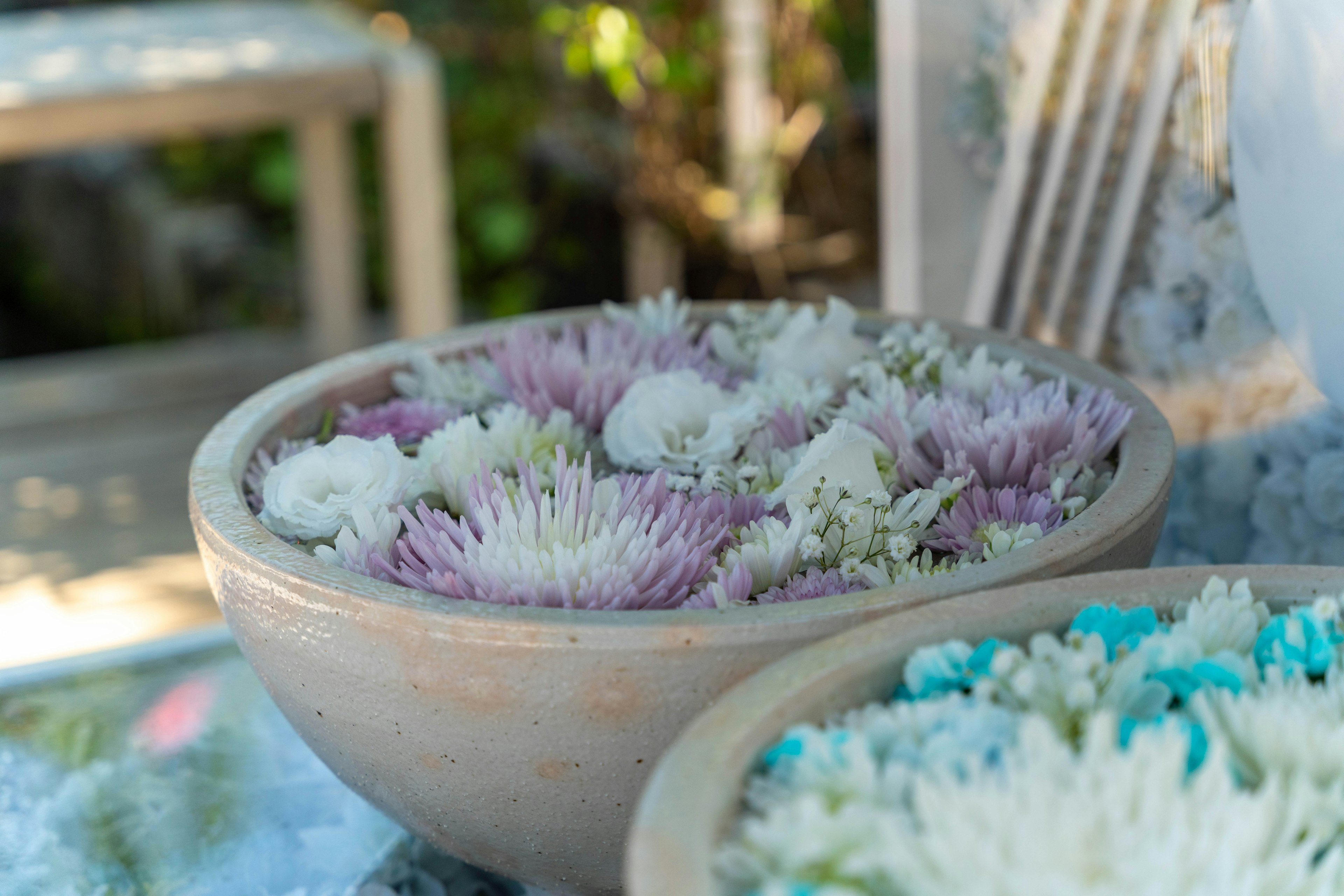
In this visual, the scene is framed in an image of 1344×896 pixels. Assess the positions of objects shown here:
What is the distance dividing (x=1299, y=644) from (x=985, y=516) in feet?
0.52

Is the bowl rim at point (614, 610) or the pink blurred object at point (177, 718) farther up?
the bowl rim at point (614, 610)

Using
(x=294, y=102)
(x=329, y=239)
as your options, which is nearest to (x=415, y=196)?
(x=294, y=102)

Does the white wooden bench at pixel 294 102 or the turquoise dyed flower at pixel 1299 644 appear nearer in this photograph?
the turquoise dyed flower at pixel 1299 644

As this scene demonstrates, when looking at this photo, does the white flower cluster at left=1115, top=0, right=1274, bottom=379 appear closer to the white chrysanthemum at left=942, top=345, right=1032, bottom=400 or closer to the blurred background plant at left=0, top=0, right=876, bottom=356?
the white chrysanthemum at left=942, top=345, right=1032, bottom=400

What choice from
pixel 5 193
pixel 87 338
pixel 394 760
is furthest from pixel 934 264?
pixel 5 193

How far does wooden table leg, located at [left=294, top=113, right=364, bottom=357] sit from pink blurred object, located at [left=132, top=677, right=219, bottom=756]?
1696mm

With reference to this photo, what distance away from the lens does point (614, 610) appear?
471 millimetres

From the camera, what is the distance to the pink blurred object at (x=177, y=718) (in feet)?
2.58

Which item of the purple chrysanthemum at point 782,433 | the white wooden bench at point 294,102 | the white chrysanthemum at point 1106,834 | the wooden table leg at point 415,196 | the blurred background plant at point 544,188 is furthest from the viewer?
the blurred background plant at point 544,188

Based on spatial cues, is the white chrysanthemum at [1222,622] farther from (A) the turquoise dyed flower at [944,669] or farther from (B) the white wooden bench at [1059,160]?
(B) the white wooden bench at [1059,160]

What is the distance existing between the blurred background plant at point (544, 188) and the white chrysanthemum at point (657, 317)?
2.14 meters

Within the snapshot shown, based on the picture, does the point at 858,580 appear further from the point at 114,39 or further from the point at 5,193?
the point at 5,193

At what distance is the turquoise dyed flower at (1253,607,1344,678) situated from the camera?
1.38 feet

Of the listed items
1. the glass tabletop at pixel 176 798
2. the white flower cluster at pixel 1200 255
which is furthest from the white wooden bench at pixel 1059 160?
the glass tabletop at pixel 176 798
